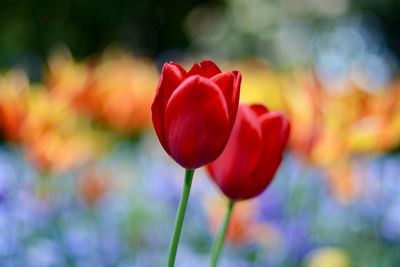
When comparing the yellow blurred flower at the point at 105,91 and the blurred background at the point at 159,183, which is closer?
the blurred background at the point at 159,183

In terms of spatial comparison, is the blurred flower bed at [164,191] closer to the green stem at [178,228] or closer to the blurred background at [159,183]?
the blurred background at [159,183]

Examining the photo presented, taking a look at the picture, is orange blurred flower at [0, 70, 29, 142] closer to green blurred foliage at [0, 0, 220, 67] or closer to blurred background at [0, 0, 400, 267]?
blurred background at [0, 0, 400, 267]

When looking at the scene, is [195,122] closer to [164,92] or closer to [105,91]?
[164,92]

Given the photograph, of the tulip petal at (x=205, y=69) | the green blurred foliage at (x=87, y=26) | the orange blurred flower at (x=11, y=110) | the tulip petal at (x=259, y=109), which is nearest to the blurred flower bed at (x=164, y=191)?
the orange blurred flower at (x=11, y=110)

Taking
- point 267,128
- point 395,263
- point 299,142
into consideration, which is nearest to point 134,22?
point 395,263

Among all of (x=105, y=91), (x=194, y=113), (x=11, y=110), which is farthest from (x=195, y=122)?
(x=105, y=91)

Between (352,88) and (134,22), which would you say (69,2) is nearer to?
(134,22)

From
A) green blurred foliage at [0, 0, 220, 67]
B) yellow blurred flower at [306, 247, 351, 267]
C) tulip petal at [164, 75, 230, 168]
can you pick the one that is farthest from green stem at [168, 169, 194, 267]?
green blurred foliage at [0, 0, 220, 67]
